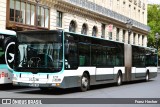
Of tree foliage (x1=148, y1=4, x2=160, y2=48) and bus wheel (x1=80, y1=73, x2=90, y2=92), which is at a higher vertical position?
tree foliage (x1=148, y1=4, x2=160, y2=48)

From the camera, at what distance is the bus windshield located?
15.0 m

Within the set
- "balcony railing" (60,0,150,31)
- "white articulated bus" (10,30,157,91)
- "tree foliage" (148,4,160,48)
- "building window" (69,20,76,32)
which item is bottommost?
"white articulated bus" (10,30,157,91)

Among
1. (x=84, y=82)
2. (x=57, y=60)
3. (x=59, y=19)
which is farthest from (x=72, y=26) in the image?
(x=57, y=60)

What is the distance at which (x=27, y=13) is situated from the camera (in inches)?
1262

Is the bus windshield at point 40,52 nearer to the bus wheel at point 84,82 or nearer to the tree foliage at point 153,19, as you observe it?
the bus wheel at point 84,82

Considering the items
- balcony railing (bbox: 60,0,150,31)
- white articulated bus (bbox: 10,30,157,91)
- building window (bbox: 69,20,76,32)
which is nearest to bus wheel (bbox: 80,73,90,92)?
white articulated bus (bbox: 10,30,157,91)

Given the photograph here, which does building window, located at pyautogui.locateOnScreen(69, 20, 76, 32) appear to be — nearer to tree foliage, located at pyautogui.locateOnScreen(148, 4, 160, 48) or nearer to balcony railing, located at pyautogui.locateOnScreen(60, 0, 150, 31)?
balcony railing, located at pyautogui.locateOnScreen(60, 0, 150, 31)

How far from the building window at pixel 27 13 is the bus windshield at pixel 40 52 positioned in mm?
14584

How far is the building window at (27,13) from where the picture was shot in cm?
3017

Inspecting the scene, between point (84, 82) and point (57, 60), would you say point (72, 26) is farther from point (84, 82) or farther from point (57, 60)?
point (57, 60)

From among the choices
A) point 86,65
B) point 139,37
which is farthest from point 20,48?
point 139,37

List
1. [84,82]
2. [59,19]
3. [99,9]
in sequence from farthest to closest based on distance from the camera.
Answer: [99,9], [59,19], [84,82]

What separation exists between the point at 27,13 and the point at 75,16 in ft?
28.7

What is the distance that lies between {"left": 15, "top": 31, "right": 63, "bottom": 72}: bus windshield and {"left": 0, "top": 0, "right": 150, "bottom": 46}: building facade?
1350cm
